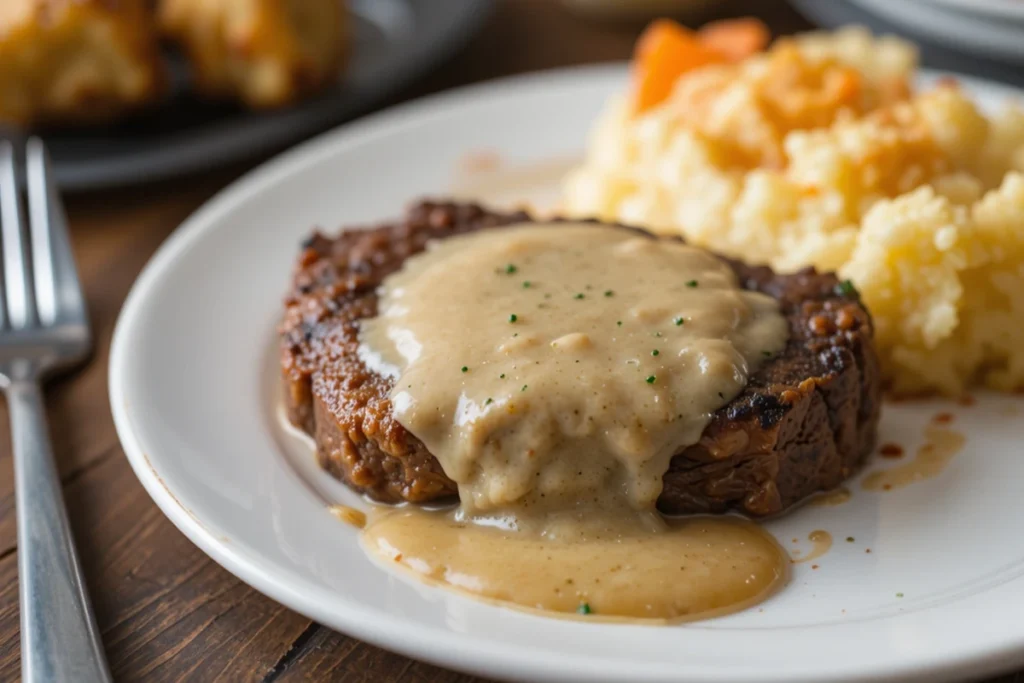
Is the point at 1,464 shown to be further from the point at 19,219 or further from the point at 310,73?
the point at 310,73

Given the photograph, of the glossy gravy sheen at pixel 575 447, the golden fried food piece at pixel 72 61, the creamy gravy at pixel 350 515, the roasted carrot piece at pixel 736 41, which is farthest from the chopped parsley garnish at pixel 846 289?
the golden fried food piece at pixel 72 61

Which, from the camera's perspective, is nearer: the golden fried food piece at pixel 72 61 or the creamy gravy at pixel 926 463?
the creamy gravy at pixel 926 463

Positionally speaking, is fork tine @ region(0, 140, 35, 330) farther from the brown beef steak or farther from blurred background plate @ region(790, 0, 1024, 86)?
blurred background plate @ region(790, 0, 1024, 86)

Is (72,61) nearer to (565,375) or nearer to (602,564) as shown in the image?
(565,375)

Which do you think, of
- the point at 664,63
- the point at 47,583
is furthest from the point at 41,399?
the point at 664,63

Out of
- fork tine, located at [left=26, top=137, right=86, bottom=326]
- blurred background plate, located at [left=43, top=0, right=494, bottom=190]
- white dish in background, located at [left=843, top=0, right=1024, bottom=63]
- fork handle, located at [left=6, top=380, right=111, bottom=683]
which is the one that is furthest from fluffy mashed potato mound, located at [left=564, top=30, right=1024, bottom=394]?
fork handle, located at [left=6, top=380, right=111, bottom=683]

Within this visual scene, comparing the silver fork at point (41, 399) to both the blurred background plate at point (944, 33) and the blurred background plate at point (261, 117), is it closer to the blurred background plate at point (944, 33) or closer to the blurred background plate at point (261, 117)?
the blurred background plate at point (261, 117)
